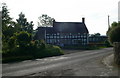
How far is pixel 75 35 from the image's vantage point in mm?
50625

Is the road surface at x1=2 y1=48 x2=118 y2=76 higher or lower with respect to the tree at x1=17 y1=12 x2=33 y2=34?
lower

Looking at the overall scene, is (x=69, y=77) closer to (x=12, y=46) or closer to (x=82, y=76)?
(x=82, y=76)

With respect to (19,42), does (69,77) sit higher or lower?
lower

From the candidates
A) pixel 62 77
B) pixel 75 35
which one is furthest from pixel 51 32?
pixel 62 77

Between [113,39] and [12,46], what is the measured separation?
12.8m

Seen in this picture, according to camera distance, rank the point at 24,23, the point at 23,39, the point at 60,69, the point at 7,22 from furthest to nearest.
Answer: the point at 24,23 → the point at 7,22 → the point at 23,39 → the point at 60,69

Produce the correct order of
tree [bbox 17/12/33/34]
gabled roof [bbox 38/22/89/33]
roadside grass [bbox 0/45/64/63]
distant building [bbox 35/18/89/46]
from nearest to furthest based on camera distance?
roadside grass [bbox 0/45/64/63], distant building [bbox 35/18/89/46], gabled roof [bbox 38/22/89/33], tree [bbox 17/12/33/34]

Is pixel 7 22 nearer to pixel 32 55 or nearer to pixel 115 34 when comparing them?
pixel 32 55

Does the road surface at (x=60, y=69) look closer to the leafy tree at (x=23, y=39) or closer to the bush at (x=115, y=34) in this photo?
the bush at (x=115, y=34)

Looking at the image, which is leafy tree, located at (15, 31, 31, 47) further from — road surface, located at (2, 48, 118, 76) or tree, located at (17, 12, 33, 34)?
tree, located at (17, 12, 33, 34)

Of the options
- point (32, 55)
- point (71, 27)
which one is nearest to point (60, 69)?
point (32, 55)

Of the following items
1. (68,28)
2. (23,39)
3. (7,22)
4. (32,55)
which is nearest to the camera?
(32,55)

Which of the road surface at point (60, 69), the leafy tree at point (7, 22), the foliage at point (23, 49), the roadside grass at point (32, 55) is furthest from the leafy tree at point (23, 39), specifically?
the leafy tree at point (7, 22)

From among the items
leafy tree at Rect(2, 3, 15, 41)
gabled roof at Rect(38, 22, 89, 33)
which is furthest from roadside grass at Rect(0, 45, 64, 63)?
gabled roof at Rect(38, 22, 89, 33)
